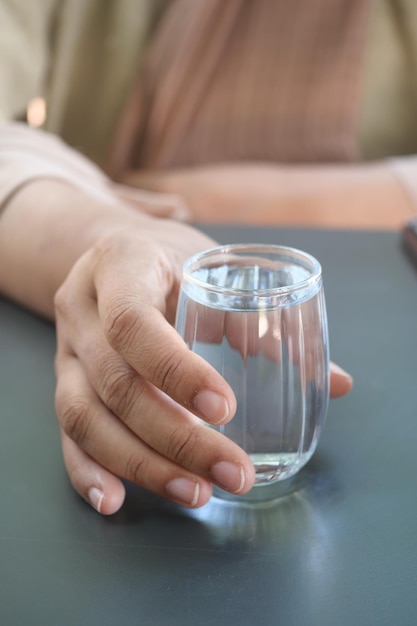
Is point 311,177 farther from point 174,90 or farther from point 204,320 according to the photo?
point 204,320

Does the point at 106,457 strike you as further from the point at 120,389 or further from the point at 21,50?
the point at 21,50

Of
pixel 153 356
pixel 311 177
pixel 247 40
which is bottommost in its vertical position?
pixel 311 177

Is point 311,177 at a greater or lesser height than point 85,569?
lesser

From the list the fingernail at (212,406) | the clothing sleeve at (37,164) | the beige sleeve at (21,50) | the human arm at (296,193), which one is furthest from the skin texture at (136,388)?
the beige sleeve at (21,50)

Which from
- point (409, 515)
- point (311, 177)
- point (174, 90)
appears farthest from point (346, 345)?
point (174, 90)

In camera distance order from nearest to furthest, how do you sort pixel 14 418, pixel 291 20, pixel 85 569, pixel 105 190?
1. pixel 85 569
2. pixel 14 418
3. pixel 105 190
4. pixel 291 20

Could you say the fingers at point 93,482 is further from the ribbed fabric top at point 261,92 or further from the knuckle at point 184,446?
the ribbed fabric top at point 261,92

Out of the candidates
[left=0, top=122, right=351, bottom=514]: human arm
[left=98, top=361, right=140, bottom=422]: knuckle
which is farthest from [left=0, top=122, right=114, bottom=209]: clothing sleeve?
[left=98, top=361, right=140, bottom=422]: knuckle

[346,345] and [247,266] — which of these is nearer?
[247,266]
